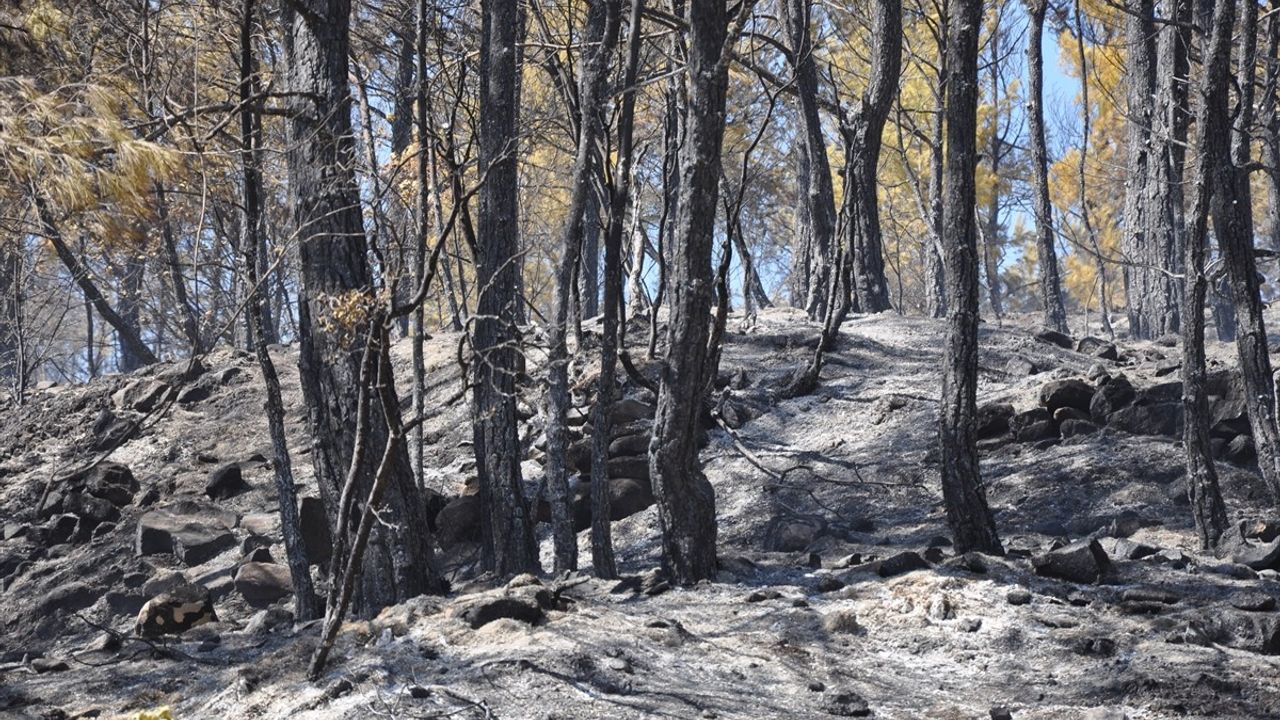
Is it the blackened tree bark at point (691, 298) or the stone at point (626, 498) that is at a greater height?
the blackened tree bark at point (691, 298)

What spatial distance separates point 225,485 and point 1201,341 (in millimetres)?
8858

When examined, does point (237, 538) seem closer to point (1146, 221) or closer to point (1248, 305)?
point (1248, 305)

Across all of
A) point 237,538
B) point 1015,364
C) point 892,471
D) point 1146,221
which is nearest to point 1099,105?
point 1146,221

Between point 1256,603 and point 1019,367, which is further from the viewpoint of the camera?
point 1019,367

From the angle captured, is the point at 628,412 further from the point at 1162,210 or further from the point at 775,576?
the point at 1162,210

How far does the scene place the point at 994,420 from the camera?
1034 centimetres

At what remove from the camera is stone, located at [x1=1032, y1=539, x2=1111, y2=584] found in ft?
21.8

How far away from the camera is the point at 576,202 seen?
736cm

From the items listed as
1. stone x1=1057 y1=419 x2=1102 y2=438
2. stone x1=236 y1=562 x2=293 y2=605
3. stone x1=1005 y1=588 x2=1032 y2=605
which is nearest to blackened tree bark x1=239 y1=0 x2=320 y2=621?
stone x1=236 y1=562 x2=293 y2=605

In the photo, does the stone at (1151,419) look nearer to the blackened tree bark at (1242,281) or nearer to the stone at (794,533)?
the blackened tree bark at (1242,281)

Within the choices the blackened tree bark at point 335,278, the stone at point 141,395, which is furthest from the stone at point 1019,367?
the stone at point 141,395

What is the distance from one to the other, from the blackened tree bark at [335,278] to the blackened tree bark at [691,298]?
4.43ft

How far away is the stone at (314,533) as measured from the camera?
977 cm

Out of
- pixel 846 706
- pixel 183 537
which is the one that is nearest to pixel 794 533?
pixel 846 706
